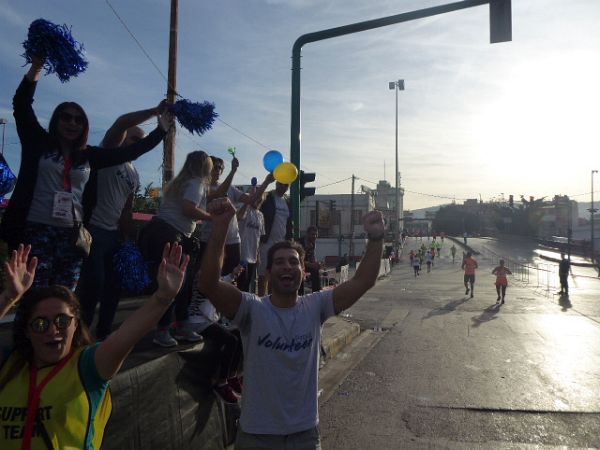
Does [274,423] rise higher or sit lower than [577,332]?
higher

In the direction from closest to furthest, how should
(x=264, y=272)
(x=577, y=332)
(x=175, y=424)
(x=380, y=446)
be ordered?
(x=175, y=424) → (x=380, y=446) → (x=264, y=272) → (x=577, y=332)

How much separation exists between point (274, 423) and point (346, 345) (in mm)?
7165

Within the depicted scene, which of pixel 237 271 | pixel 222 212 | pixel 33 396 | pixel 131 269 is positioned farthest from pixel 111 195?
pixel 33 396

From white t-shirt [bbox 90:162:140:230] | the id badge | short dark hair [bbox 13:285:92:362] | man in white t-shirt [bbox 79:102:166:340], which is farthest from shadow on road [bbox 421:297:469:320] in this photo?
short dark hair [bbox 13:285:92:362]

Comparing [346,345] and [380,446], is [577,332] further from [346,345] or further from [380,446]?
[380,446]

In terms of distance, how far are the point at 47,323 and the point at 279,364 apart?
3.82 feet

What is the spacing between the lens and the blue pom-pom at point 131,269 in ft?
11.5

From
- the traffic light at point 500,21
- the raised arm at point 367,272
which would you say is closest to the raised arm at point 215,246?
the raised arm at point 367,272

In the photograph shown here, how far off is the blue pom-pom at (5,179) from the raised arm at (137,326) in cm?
123

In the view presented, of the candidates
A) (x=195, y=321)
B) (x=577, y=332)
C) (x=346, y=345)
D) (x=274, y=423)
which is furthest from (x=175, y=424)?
(x=577, y=332)

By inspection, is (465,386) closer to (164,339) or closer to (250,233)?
(250,233)

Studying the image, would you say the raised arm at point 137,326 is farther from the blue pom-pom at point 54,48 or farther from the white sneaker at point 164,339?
the white sneaker at point 164,339

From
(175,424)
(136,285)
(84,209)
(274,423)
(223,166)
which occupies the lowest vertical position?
(175,424)

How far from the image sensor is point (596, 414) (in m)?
5.54
